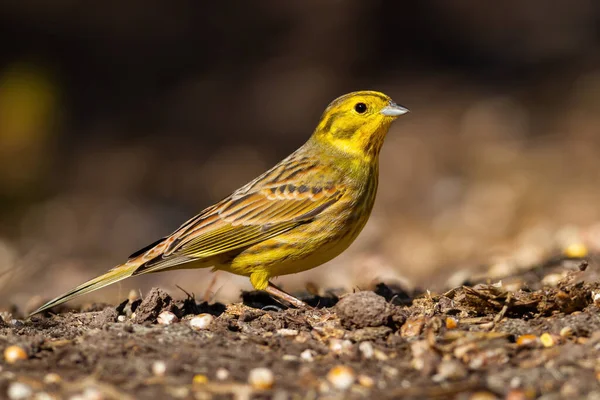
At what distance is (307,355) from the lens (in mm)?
4777

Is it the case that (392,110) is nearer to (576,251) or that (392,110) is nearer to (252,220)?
(252,220)

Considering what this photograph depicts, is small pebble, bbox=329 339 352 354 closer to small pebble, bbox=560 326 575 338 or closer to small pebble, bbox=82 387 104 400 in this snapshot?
small pebble, bbox=560 326 575 338

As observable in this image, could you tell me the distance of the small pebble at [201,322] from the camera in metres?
5.34

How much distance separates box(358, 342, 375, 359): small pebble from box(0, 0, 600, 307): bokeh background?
8.72 ft

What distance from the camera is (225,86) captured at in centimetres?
1561

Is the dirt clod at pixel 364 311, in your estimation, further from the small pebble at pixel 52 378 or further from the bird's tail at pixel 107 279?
the bird's tail at pixel 107 279

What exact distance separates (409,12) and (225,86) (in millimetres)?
3566

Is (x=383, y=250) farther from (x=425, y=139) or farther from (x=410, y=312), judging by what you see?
(x=410, y=312)

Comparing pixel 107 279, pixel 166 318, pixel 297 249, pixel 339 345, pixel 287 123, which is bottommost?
pixel 339 345

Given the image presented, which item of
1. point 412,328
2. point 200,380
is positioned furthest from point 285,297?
point 200,380

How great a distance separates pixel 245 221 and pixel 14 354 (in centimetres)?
222

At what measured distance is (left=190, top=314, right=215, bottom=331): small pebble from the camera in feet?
17.5

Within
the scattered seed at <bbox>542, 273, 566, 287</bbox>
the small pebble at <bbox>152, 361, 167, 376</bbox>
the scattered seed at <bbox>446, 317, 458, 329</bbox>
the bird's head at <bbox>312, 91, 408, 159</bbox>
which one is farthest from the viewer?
the bird's head at <bbox>312, 91, 408, 159</bbox>

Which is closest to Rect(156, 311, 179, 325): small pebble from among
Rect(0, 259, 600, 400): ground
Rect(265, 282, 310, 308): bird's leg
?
Rect(0, 259, 600, 400): ground
